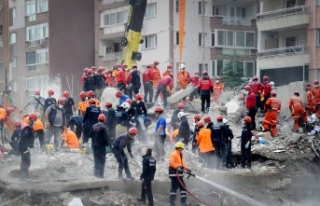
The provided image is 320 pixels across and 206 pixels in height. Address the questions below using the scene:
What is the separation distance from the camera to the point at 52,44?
181ft

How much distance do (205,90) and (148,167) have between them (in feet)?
29.9

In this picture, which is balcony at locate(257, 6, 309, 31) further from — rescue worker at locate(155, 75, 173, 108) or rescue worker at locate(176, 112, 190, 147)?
rescue worker at locate(176, 112, 190, 147)

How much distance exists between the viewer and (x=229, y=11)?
52.5 metres

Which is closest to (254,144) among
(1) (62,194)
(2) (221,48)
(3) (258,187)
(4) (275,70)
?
(3) (258,187)

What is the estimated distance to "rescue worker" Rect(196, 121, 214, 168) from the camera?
80.6 ft

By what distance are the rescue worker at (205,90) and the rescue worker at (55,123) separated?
22.2 feet

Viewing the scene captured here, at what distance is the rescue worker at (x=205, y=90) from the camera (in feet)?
98.4

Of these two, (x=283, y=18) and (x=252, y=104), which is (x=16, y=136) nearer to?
(x=252, y=104)

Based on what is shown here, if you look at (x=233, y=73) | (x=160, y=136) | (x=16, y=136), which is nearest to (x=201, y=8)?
(x=233, y=73)

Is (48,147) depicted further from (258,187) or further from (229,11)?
(229,11)

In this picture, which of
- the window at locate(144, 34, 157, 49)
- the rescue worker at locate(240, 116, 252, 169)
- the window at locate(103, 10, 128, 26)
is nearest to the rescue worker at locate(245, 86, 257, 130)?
the rescue worker at locate(240, 116, 252, 169)

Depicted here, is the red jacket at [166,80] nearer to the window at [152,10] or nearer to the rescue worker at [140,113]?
the rescue worker at [140,113]

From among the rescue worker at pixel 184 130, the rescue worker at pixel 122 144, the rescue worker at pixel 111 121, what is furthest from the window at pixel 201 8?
the rescue worker at pixel 122 144

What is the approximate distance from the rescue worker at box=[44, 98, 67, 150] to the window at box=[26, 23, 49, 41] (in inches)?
1205
